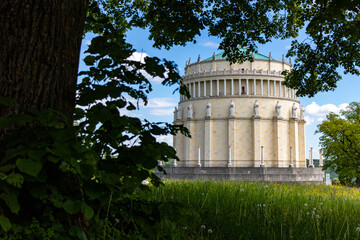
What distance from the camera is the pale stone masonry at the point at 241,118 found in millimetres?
54250

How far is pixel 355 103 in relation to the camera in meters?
44.2

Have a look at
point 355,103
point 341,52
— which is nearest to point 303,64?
point 341,52

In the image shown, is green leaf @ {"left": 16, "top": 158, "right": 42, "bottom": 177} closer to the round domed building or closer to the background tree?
the background tree

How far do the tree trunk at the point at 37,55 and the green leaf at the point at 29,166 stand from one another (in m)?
0.67

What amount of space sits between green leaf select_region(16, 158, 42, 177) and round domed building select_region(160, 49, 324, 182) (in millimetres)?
49852

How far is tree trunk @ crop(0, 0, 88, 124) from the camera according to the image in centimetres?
330

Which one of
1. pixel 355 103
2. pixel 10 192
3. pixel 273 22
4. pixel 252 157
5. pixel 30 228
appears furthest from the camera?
pixel 252 157

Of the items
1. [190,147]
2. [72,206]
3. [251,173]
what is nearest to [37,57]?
[72,206]

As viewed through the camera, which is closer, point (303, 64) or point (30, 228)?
point (30, 228)

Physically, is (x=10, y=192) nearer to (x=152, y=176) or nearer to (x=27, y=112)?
(x=27, y=112)

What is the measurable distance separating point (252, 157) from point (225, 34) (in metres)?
44.4

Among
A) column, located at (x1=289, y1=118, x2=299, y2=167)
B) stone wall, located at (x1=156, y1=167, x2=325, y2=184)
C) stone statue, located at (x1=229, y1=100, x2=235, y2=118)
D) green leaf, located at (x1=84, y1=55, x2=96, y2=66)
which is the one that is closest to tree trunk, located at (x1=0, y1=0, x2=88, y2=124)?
green leaf, located at (x1=84, y1=55, x2=96, y2=66)

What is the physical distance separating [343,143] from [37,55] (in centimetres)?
4366

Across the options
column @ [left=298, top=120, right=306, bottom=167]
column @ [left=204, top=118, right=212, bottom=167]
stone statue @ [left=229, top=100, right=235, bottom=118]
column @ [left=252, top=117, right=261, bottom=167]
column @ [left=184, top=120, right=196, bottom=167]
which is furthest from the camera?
column @ [left=298, top=120, right=306, bottom=167]
